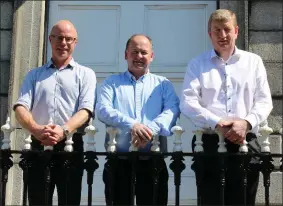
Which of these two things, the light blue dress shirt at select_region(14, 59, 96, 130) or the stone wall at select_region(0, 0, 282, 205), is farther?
the stone wall at select_region(0, 0, 282, 205)

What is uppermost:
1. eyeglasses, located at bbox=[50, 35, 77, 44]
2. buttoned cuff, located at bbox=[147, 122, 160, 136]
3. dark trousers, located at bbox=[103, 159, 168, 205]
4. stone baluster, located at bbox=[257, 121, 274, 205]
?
eyeglasses, located at bbox=[50, 35, 77, 44]

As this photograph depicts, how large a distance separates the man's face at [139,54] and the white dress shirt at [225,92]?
33 cm

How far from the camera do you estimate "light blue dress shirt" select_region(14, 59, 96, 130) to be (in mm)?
4676

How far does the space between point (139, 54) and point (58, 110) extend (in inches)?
27.4

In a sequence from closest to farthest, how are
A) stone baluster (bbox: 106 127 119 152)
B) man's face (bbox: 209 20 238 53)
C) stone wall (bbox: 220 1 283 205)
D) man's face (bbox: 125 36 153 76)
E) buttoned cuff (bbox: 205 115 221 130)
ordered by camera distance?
buttoned cuff (bbox: 205 115 221 130)
stone baluster (bbox: 106 127 119 152)
man's face (bbox: 209 20 238 53)
man's face (bbox: 125 36 153 76)
stone wall (bbox: 220 1 283 205)

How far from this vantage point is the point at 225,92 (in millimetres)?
4582

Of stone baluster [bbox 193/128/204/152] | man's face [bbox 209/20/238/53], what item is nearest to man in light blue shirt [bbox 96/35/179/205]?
stone baluster [bbox 193/128/204/152]

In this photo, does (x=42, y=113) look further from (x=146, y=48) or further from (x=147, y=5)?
(x=147, y=5)

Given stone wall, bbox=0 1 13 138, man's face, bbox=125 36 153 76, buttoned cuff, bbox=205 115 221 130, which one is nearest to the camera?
buttoned cuff, bbox=205 115 221 130

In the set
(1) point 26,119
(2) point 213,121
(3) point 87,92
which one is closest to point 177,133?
(2) point 213,121

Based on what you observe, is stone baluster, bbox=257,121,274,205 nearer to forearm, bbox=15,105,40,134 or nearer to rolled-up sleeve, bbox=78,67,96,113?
rolled-up sleeve, bbox=78,67,96,113

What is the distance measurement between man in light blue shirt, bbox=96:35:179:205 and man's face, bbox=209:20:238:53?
0.47m

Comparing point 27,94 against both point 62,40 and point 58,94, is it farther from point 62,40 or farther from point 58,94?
point 62,40

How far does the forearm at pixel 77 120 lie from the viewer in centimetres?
449
